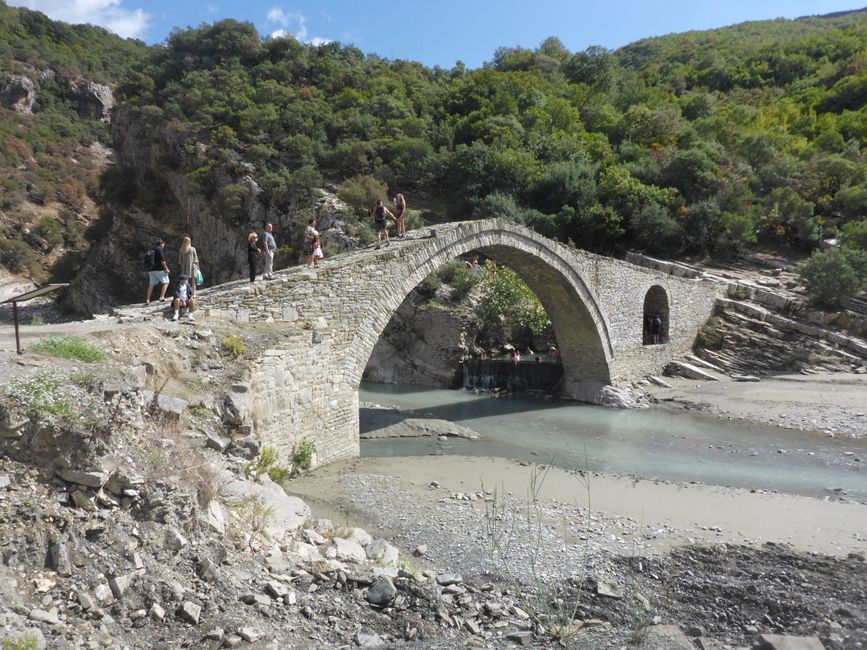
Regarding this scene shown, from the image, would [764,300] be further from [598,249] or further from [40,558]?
[40,558]

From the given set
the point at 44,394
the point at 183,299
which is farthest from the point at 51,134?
the point at 44,394

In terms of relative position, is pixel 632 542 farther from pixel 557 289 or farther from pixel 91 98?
pixel 91 98

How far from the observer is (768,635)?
14.0 feet

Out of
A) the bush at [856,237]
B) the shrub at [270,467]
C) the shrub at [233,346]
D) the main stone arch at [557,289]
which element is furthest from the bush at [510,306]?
the shrub at [233,346]

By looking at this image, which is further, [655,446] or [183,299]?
[655,446]

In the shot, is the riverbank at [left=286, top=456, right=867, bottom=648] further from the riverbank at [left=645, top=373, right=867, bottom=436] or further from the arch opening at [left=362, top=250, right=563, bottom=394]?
the arch opening at [left=362, top=250, right=563, bottom=394]

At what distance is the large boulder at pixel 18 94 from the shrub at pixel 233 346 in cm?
6121

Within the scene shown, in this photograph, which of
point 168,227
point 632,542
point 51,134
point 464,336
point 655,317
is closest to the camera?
point 632,542

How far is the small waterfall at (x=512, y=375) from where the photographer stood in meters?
18.8

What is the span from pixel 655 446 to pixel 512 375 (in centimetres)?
766

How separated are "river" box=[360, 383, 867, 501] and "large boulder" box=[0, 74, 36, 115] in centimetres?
5745

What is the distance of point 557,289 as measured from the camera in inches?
642

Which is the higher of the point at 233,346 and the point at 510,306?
the point at 510,306

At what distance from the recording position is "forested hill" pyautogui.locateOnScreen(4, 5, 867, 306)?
26.6 metres
